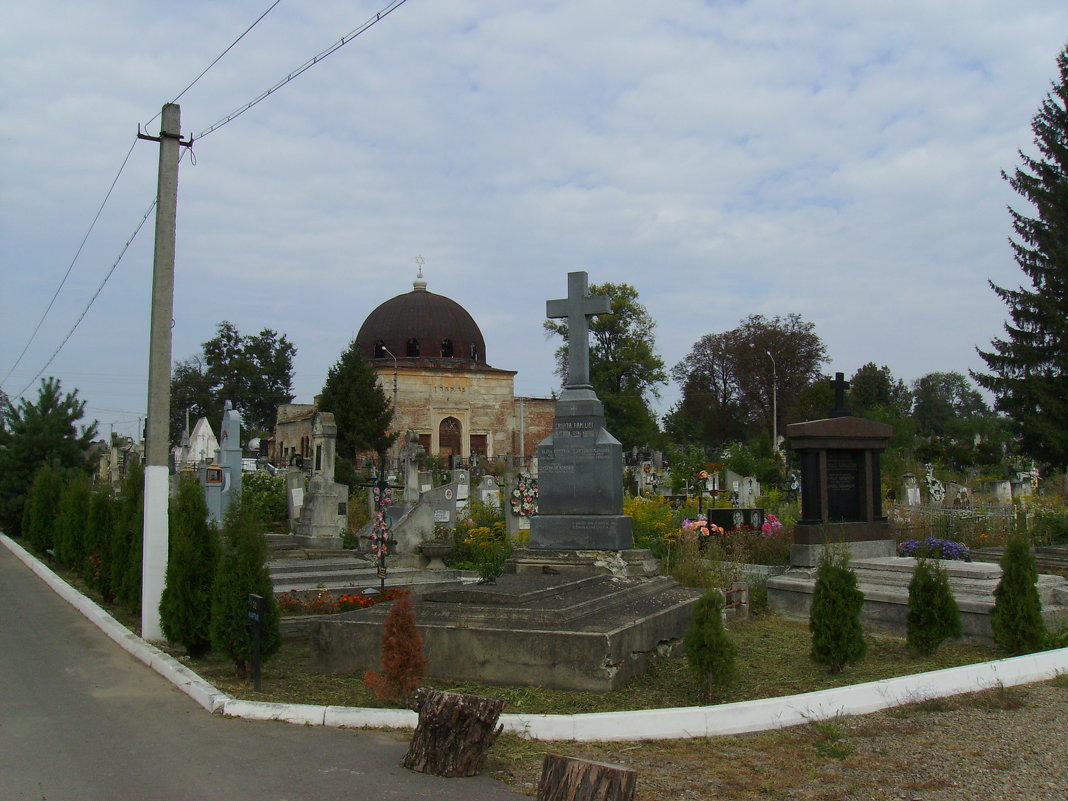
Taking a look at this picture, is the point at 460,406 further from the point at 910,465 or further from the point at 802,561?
the point at 802,561

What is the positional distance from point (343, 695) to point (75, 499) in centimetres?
1001

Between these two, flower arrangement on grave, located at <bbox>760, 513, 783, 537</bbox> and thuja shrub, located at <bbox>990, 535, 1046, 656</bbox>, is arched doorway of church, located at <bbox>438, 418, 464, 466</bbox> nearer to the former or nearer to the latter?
flower arrangement on grave, located at <bbox>760, 513, 783, 537</bbox>

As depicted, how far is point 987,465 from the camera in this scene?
3434cm

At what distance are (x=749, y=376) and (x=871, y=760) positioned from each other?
160ft

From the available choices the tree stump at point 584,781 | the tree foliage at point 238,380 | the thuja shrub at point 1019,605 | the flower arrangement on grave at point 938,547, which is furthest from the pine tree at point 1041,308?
the tree foliage at point 238,380

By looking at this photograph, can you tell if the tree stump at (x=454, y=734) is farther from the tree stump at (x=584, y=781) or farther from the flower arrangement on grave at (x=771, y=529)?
the flower arrangement on grave at (x=771, y=529)

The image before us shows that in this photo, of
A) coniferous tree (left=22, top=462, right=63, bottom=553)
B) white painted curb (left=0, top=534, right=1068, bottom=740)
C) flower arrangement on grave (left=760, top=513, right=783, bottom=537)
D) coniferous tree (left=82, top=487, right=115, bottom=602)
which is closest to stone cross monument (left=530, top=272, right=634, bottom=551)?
flower arrangement on grave (left=760, top=513, right=783, bottom=537)

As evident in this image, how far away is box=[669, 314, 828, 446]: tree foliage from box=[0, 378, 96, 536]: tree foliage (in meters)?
34.4

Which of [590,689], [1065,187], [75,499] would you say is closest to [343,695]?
[590,689]

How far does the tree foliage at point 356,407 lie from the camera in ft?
135

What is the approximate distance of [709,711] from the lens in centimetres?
542

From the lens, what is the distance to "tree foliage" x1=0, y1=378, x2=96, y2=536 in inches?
926

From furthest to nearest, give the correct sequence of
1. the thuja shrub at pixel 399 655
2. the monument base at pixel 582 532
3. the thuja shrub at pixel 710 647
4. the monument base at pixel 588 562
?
1. the monument base at pixel 582 532
2. the monument base at pixel 588 562
3. the thuja shrub at pixel 710 647
4. the thuja shrub at pixel 399 655

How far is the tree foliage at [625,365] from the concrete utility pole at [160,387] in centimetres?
3901
